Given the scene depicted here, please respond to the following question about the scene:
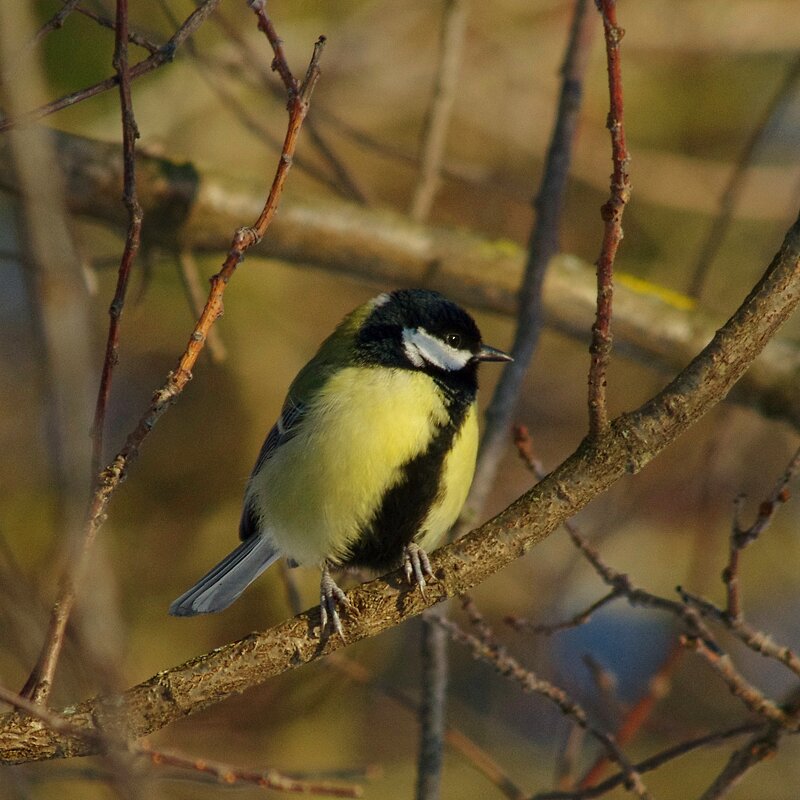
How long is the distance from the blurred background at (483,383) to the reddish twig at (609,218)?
2.63 meters

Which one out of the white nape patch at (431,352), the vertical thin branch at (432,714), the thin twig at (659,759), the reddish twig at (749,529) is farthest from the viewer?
the white nape patch at (431,352)

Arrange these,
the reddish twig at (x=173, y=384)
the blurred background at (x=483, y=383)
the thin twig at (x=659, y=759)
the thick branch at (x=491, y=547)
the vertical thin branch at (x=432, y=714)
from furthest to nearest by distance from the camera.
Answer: the blurred background at (x=483, y=383) < the vertical thin branch at (x=432, y=714) < the thin twig at (x=659, y=759) < the thick branch at (x=491, y=547) < the reddish twig at (x=173, y=384)

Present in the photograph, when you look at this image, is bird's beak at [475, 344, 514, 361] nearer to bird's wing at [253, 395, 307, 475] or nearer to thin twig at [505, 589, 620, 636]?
bird's wing at [253, 395, 307, 475]

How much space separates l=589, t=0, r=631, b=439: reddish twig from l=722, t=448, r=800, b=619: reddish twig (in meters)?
0.35

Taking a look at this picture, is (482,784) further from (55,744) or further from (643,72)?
(643,72)

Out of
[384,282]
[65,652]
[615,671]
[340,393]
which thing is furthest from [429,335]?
[615,671]

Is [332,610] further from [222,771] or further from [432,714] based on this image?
[432,714]

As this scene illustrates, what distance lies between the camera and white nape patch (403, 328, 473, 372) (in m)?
2.84

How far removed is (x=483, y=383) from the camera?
569 centimetres

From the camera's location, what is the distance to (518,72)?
557cm

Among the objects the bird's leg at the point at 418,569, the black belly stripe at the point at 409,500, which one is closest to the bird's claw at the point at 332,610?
the bird's leg at the point at 418,569

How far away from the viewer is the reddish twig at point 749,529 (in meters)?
1.94

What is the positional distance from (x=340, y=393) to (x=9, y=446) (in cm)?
297

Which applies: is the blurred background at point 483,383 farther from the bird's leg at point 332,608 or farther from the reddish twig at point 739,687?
the bird's leg at point 332,608
